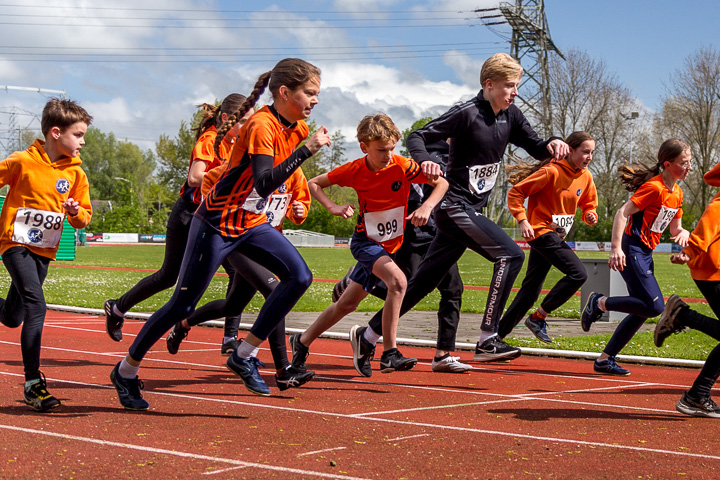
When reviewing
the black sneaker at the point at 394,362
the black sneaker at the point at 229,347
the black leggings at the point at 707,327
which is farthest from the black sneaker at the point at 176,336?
the black leggings at the point at 707,327

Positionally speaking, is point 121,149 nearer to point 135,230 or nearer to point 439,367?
point 135,230

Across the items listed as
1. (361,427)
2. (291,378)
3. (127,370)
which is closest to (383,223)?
(291,378)

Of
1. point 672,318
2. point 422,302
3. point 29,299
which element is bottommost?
point 422,302

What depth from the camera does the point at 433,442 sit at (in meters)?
4.35

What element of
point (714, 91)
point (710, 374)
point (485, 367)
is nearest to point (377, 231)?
point (485, 367)

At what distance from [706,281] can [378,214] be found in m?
2.27

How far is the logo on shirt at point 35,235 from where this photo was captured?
5285mm

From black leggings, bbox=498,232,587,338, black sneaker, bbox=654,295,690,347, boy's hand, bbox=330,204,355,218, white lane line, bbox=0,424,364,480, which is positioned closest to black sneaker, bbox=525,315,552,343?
black leggings, bbox=498,232,587,338

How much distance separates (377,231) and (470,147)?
114 centimetres

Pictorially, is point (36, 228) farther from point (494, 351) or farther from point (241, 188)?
point (494, 351)

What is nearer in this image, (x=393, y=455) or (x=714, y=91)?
(x=393, y=455)

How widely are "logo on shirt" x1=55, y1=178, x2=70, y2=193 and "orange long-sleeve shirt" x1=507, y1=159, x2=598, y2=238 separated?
4068mm

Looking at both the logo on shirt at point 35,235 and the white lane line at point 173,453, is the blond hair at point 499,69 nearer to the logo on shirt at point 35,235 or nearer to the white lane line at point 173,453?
the logo on shirt at point 35,235

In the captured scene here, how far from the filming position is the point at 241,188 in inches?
203
